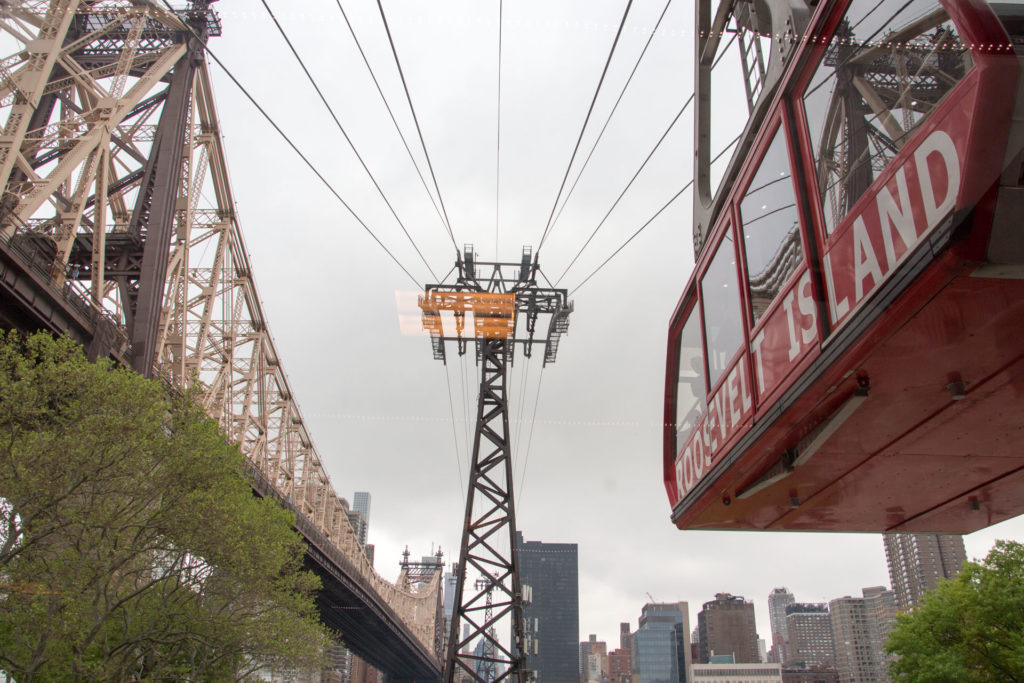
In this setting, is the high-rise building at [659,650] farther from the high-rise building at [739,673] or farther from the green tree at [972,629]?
the green tree at [972,629]

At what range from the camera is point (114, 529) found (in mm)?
11656

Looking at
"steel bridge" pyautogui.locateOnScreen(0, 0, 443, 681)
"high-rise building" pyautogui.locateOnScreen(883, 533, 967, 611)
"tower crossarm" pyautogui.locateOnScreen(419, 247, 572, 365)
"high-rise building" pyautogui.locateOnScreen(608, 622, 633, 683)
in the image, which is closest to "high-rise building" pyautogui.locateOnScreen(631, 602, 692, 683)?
"high-rise building" pyautogui.locateOnScreen(608, 622, 633, 683)

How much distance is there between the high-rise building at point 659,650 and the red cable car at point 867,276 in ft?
515

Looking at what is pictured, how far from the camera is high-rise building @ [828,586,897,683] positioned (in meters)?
119

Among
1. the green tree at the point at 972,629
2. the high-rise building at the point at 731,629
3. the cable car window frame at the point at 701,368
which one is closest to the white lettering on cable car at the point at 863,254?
the cable car window frame at the point at 701,368

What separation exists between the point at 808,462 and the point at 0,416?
1163 centimetres

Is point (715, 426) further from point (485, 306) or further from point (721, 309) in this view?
point (485, 306)

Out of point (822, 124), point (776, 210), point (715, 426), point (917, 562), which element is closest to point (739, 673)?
point (917, 562)

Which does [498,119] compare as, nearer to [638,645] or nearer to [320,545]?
[320,545]

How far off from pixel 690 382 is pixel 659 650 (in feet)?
538

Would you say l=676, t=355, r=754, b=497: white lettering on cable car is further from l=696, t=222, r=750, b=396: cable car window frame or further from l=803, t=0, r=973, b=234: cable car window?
l=803, t=0, r=973, b=234: cable car window

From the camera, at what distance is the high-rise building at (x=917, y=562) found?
264 ft

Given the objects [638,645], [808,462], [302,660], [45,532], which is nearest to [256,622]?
[302,660]

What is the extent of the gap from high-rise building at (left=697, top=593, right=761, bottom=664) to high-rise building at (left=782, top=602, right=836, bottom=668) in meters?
14.8
